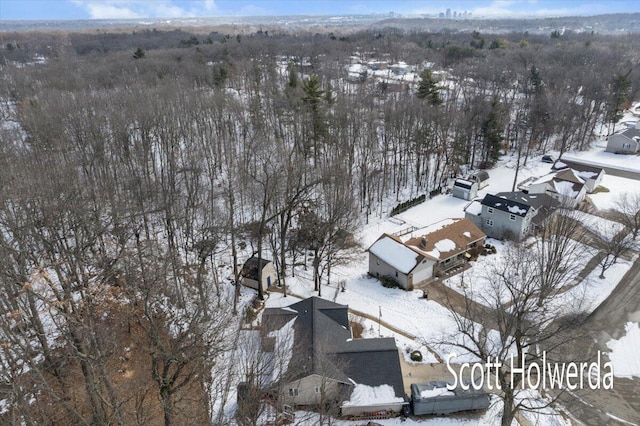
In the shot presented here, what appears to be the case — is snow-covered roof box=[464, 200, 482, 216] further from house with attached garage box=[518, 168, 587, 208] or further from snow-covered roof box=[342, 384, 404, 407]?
snow-covered roof box=[342, 384, 404, 407]

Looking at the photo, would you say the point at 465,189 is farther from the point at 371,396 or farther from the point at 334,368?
the point at 334,368

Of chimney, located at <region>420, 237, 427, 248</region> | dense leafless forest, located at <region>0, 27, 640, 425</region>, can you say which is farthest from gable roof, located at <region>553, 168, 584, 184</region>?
chimney, located at <region>420, 237, 427, 248</region>

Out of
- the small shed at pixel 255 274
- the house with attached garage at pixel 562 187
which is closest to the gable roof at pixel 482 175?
the house with attached garage at pixel 562 187

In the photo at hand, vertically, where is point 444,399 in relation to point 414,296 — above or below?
above

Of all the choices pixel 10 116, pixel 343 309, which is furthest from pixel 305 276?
pixel 10 116

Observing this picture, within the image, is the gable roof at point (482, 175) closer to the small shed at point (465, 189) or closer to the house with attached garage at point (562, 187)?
the small shed at point (465, 189)

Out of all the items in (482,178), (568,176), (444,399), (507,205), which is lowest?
(482,178)

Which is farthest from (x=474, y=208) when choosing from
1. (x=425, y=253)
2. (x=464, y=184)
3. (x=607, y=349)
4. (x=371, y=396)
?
(x=371, y=396)
